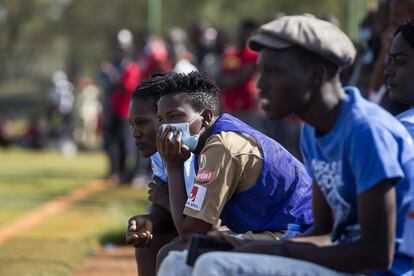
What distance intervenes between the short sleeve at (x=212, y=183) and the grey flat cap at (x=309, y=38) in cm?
97

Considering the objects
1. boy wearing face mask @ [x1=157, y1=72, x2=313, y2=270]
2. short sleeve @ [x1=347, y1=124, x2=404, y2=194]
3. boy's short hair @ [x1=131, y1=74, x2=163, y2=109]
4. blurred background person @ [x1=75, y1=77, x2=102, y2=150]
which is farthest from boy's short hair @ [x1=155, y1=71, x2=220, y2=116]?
blurred background person @ [x1=75, y1=77, x2=102, y2=150]

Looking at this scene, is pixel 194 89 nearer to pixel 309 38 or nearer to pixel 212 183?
pixel 212 183

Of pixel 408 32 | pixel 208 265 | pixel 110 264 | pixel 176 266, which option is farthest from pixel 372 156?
pixel 110 264

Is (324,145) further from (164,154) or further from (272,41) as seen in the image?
(164,154)

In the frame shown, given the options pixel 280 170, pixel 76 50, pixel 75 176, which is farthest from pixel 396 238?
pixel 76 50

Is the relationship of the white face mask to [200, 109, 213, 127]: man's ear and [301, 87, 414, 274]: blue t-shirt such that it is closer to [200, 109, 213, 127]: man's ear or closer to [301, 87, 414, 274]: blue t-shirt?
[200, 109, 213, 127]: man's ear

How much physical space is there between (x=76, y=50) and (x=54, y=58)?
769mm

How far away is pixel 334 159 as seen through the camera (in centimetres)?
358

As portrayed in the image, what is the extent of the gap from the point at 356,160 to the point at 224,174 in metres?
1.08

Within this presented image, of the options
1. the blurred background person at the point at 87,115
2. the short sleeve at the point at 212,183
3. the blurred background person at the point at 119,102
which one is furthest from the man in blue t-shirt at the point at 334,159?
the blurred background person at the point at 87,115

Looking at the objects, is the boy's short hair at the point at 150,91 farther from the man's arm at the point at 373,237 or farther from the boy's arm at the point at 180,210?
the man's arm at the point at 373,237

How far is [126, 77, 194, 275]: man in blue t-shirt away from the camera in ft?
16.9

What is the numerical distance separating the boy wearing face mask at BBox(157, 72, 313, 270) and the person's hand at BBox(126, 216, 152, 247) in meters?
0.42

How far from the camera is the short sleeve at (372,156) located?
11.1 ft
